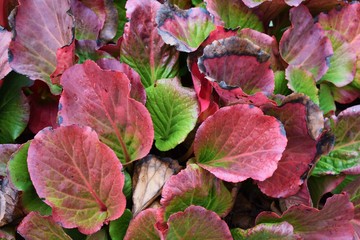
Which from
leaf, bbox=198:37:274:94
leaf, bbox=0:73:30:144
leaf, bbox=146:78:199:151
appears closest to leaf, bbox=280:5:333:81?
leaf, bbox=198:37:274:94

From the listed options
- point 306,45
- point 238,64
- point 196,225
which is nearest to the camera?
point 196,225

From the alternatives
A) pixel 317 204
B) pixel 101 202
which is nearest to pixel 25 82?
pixel 101 202

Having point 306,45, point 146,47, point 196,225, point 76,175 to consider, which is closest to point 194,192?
point 196,225

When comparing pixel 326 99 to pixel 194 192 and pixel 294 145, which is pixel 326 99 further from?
pixel 194 192

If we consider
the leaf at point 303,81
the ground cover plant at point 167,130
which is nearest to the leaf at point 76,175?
the ground cover plant at point 167,130

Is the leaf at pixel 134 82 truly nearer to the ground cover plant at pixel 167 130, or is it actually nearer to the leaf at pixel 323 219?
the ground cover plant at pixel 167 130

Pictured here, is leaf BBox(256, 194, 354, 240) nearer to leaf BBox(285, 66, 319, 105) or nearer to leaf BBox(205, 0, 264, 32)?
leaf BBox(285, 66, 319, 105)

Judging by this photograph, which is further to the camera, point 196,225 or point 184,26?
point 184,26
